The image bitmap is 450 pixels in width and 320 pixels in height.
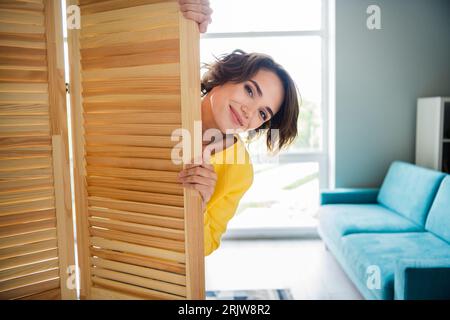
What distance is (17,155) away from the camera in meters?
1.01

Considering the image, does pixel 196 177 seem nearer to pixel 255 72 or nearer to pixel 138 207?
pixel 138 207

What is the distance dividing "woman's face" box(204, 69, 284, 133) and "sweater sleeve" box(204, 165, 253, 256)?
148mm

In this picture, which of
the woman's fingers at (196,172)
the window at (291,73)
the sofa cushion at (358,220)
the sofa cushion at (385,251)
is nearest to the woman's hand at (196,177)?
the woman's fingers at (196,172)

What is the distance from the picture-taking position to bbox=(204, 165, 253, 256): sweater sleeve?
1.20m

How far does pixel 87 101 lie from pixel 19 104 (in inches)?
6.5

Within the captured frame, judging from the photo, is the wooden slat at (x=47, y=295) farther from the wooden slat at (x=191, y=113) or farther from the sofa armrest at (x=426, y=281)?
the sofa armrest at (x=426, y=281)

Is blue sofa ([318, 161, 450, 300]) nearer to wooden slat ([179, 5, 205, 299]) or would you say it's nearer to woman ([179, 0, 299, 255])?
woman ([179, 0, 299, 255])

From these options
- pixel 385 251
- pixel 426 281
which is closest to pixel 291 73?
pixel 385 251

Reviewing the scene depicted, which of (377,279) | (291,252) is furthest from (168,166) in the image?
(291,252)

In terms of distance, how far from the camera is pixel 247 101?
124 cm

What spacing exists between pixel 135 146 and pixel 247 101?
41 centimetres

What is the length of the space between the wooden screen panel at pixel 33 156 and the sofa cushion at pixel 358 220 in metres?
1.83

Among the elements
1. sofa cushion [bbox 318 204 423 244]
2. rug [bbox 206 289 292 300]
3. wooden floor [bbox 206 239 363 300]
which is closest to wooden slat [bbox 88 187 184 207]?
rug [bbox 206 289 292 300]

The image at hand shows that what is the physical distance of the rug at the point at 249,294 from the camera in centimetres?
230
